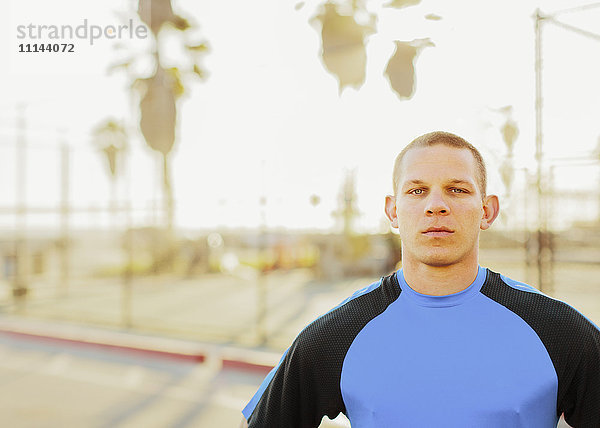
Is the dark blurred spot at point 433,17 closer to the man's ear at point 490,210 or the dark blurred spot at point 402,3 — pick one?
the dark blurred spot at point 402,3

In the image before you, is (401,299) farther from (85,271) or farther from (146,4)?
(85,271)

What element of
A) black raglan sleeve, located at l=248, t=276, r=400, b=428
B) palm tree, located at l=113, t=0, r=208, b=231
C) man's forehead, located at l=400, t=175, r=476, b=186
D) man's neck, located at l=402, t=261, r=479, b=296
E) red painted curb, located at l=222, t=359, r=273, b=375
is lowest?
red painted curb, located at l=222, t=359, r=273, b=375

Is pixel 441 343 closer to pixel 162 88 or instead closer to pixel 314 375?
pixel 314 375

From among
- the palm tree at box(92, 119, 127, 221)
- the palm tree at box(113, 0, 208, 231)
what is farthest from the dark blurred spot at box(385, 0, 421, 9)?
the palm tree at box(92, 119, 127, 221)

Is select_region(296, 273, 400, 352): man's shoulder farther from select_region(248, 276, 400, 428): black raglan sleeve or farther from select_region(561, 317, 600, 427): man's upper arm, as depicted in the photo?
select_region(561, 317, 600, 427): man's upper arm

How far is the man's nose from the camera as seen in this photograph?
1813 mm

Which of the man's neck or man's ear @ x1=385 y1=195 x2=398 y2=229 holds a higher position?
man's ear @ x1=385 y1=195 x2=398 y2=229

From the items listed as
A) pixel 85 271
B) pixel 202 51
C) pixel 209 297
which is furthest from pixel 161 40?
pixel 209 297

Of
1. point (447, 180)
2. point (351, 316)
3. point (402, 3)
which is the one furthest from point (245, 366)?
point (447, 180)

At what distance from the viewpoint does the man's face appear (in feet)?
6.01

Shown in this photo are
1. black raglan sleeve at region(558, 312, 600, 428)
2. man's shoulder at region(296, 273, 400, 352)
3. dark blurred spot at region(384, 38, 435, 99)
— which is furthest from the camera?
dark blurred spot at region(384, 38, 435, 99)

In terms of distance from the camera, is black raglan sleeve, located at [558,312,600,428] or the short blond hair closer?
black raglan sleeve, located at [558,312,600,428]

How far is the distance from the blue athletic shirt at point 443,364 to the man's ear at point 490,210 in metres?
0.16

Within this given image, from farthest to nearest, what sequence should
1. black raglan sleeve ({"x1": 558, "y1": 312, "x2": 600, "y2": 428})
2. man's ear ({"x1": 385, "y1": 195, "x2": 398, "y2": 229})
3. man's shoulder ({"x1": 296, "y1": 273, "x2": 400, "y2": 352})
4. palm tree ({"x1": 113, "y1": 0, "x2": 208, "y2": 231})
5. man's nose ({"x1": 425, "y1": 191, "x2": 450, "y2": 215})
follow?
palm tree ({"x1": 113, "y1": 0, "x2": 208, "y2": 231})
man's ear ({"x1": 385, "y1": 195, "x2": 398, "y2": 229})
man's shoulder ({"x1": 296, "y1": 273, "x2": 400, "y2": 352})
man's nose ({"x1": 425, "y1": 191, "x2": 450, "y2": 215})
black raglan sleeve ({"x1": 558, "y1": 312, "x2": 600, "y2": 428})
